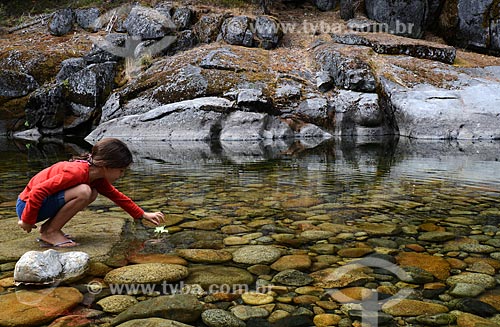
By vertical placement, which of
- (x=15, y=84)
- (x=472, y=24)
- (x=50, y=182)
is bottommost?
(x=50, y=182)

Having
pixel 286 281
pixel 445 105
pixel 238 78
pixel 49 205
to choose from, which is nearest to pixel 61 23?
pixel 238 78

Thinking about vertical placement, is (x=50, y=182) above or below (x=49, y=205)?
above

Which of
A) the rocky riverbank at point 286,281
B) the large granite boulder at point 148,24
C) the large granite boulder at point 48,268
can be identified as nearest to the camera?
the rocky riverbank at point 286,281

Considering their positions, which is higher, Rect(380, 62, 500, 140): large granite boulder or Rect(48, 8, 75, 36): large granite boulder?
Rect(48, 8, 75, 36): large granite boulder

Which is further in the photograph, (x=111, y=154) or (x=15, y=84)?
(x=15, y=84)

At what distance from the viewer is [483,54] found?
2233 centimetres

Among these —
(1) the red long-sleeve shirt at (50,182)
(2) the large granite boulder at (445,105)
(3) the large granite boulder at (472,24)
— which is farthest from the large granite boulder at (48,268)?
(3) the large granite boulder at (472,24)

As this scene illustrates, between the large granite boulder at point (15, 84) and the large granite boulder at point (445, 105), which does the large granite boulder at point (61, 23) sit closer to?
the large granite boulder at point (15, 84)

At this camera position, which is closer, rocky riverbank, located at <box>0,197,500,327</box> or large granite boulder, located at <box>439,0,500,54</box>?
rocky riverbank, located at <box>0,197,500,327</box>

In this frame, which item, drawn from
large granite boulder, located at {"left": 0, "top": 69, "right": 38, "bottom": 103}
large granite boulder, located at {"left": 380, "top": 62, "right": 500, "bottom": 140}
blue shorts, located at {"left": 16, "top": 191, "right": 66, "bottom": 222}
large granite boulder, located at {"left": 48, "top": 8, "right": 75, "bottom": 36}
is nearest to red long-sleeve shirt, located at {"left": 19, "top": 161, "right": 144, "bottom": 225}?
blue shorts, located at {"left": 16, "top": 191, "right": 66, "bottom": 222}

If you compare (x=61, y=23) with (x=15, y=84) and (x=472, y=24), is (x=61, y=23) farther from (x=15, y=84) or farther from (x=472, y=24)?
(x=472, y=24)

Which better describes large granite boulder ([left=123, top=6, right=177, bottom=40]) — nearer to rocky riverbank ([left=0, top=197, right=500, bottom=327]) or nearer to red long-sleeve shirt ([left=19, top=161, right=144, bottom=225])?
rocky riverbank ([left=0, top=197, right=500, bottom=327])

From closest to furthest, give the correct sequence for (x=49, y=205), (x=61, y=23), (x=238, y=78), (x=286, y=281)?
(x=286, y=281)
(x=49, y=205)
(x=238, y=78)
(x=61, y=23)

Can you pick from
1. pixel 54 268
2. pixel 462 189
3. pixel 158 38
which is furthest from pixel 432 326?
pixel 158 38
